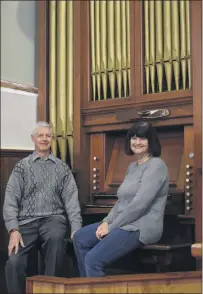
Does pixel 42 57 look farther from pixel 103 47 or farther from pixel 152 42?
pixel 152 42

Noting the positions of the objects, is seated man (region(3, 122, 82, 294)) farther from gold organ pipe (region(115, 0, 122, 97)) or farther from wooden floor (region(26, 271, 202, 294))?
wooden floor (region(26, 271, 202, 294))

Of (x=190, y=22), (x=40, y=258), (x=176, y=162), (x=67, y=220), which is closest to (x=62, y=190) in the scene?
(x=67, y=220)

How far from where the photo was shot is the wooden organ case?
3.62 meters

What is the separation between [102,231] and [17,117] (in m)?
1.67

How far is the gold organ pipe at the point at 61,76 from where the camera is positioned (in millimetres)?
4367

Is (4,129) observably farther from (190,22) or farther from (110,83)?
(190,22)

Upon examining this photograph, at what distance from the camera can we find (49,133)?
3658mm

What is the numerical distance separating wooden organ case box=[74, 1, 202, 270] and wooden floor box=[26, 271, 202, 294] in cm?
104

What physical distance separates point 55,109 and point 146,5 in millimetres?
1102

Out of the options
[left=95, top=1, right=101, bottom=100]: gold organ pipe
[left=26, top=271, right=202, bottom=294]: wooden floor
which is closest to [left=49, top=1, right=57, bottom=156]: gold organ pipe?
[left=95, top=1, right=101, bottom=100]: gold organ pipe

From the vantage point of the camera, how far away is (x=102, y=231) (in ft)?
10.5

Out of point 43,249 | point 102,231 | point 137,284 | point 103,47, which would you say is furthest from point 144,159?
point 103,47

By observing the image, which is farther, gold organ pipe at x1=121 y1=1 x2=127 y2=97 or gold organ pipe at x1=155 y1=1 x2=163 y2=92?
gold organ pipe at x1=121 y1=1 x2=127 y2=97

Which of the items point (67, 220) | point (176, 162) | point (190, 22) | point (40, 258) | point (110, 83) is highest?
point (190, 22)
